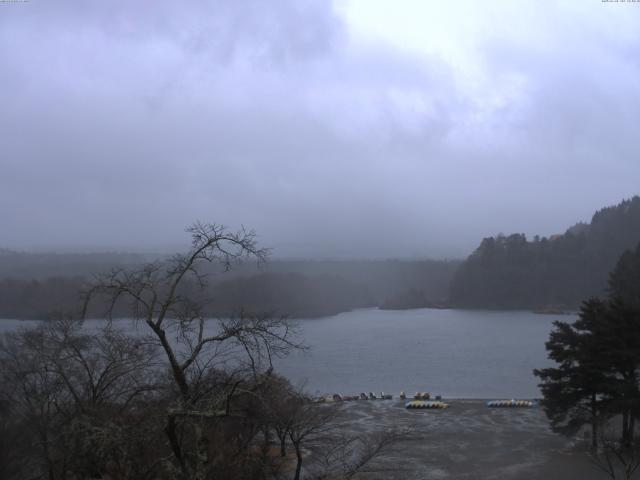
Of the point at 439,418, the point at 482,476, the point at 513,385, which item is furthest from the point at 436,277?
the point at 482,476

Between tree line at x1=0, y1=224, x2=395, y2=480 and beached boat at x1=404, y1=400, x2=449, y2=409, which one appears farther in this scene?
beached boat at x1=404, y1=400, x2=449, y2=409

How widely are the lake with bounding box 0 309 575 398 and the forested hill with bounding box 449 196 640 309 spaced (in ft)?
33.1

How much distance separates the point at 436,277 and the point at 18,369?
232 feet

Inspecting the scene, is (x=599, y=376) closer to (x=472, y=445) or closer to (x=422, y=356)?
(x=472, y=445)

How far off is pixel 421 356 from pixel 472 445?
1744cm

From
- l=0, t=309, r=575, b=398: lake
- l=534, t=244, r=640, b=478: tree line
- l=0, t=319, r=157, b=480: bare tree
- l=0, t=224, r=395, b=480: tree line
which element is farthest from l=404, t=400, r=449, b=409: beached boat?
l=0, t=319, r=157, b=480: bare tree

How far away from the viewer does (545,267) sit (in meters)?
62.4

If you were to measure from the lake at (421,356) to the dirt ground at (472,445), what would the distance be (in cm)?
270

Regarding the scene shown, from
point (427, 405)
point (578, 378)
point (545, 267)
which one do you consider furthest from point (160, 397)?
point (545, 267)

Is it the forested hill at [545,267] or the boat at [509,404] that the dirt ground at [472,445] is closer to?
the boat at [509,404]

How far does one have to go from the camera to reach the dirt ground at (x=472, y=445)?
1244 cm

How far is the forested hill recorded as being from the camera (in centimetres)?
6062

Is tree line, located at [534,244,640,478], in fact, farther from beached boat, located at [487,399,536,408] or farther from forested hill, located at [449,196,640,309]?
forested hill, located at [449,196,640,309]

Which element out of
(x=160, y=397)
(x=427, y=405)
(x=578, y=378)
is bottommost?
(x=427, y=405)
